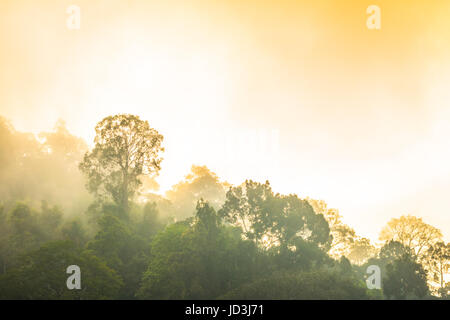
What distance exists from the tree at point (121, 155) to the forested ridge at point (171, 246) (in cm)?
13

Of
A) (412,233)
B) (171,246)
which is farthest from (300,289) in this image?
(412,233)

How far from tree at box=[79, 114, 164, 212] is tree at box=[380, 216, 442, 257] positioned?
42.5 m

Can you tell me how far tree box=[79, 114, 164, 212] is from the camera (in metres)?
39.7

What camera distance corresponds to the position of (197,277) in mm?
29781

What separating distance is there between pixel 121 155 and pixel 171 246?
14.6 m

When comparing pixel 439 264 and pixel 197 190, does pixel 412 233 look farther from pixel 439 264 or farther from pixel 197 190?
pixel 197 190

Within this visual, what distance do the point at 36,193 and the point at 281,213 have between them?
145 ft

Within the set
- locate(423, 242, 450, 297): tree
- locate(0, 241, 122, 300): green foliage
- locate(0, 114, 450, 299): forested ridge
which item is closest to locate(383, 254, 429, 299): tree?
locate(0, 114, 450, 299): forested ridge

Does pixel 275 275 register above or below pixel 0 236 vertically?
below
